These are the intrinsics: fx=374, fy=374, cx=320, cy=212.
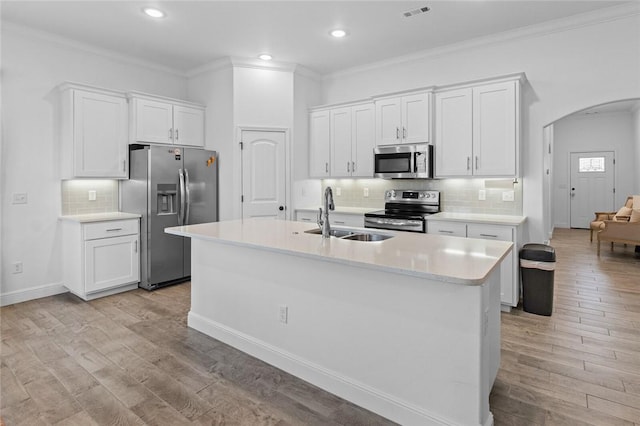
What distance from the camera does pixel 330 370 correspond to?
2.34 meters

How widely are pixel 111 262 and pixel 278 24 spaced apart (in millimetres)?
3220

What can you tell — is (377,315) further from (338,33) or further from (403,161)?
(338,33)

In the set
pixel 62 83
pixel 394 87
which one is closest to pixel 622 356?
pixel 394 87

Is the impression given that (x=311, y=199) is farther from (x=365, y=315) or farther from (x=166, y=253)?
(x=365, y=315)

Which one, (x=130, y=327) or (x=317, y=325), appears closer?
(x=317, y=325)

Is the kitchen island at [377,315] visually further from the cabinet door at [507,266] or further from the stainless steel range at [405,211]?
the stainless steel range at [405,211]

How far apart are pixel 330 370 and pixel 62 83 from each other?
4205mm

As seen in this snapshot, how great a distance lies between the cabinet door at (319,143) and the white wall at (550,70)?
1.52 metres

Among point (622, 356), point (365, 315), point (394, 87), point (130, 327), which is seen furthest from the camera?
point (394, 87)

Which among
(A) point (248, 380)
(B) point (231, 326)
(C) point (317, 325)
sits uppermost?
(C) point (317, 325)

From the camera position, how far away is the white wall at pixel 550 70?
3.64 metres

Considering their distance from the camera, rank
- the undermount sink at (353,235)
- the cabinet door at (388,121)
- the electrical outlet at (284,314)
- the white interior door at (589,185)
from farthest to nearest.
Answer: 1. the white interior door at (589,185)
2. the cabinet door at (388,121)
3. the undermount sink at (353,235)
4. the electrical outlet at (284,314)

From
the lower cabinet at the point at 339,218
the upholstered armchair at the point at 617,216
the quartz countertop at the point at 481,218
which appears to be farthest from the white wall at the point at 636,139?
the lower cabinet at the point at 339,218

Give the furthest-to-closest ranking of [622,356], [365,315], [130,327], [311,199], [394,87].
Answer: [311,199] → [394,87] → [130,327] → [622,356] → [365,315]
